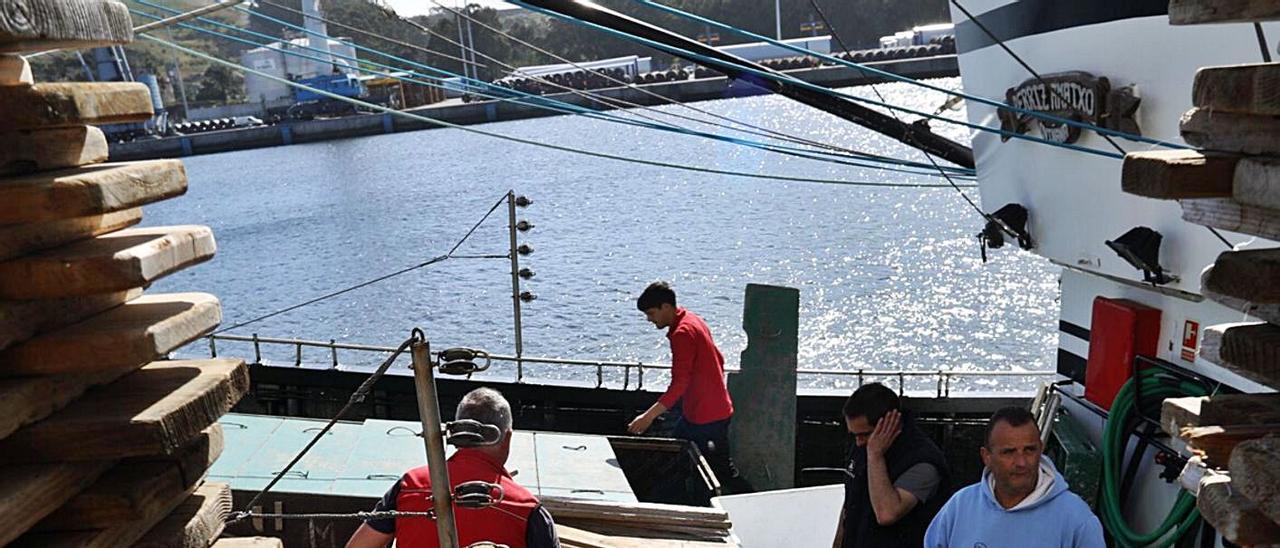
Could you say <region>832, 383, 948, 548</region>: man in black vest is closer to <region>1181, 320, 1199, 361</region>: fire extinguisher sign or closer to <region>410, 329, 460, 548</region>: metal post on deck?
<region>410, 329, 460, 548</region>: metal post on deck

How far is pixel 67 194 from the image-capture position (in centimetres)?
286

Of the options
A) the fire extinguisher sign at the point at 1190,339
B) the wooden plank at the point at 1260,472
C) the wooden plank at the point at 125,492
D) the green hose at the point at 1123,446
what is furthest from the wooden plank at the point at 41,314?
the fire extinguisher sign at the point at 1190,339

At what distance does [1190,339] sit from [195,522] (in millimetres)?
6808

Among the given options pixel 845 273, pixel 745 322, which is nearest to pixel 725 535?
pixel 745 322

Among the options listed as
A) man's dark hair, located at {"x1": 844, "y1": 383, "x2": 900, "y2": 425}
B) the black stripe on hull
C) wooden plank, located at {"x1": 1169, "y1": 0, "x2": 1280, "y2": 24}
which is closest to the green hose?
the black stripe on hull

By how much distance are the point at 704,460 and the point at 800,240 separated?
24.9 m

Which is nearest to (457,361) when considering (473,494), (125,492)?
(473,494)

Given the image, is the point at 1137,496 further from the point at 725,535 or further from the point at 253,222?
the point at 253,222

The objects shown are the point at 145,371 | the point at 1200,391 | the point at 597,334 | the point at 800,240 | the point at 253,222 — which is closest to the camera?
the point at 145,371

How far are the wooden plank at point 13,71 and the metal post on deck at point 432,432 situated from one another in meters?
A: 1.27

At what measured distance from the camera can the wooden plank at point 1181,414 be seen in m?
2.99

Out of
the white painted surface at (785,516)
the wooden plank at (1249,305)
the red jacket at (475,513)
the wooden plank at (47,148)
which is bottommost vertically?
the white painted surface at (785,516)

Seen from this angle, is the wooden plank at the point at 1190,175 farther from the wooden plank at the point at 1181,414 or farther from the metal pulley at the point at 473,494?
the metal pulley at the point at 473,494

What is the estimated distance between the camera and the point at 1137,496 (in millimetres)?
8289
